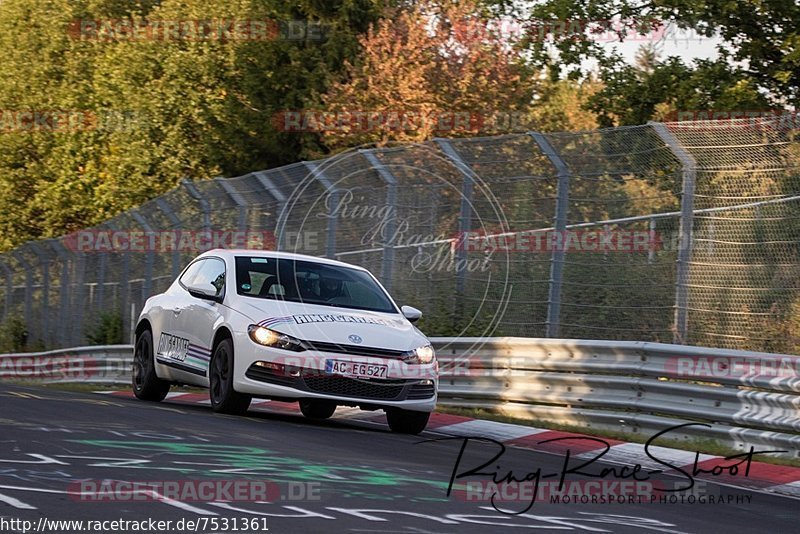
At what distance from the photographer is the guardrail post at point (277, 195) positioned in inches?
750

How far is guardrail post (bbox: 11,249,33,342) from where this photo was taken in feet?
119

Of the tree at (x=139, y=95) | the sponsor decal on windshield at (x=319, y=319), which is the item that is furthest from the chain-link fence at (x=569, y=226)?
the tree at (x=139, y=95)

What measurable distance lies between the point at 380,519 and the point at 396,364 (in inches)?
210

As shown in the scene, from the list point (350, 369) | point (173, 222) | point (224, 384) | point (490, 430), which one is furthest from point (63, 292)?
point (350, 369)

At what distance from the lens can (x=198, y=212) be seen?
21.7 metres

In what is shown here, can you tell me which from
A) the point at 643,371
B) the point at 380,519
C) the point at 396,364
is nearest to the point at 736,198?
the point at 643,371

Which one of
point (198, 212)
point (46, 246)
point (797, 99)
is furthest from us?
point (46, 246)

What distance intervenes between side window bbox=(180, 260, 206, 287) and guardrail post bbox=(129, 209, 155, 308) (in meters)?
9.47

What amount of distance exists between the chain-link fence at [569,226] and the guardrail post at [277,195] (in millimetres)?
28

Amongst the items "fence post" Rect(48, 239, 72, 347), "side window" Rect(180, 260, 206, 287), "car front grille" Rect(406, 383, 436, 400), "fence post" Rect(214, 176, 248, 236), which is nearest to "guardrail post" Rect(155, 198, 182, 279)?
"fence post" Rect(214, 176, 248, 236)

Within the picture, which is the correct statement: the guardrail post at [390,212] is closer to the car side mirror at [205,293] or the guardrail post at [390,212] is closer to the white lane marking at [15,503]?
the car side mirror at [205,293]

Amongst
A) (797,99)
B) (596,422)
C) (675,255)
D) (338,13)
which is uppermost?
(338,13)

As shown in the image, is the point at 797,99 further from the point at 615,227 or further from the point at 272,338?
the point at 272,338

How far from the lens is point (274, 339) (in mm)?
12008
